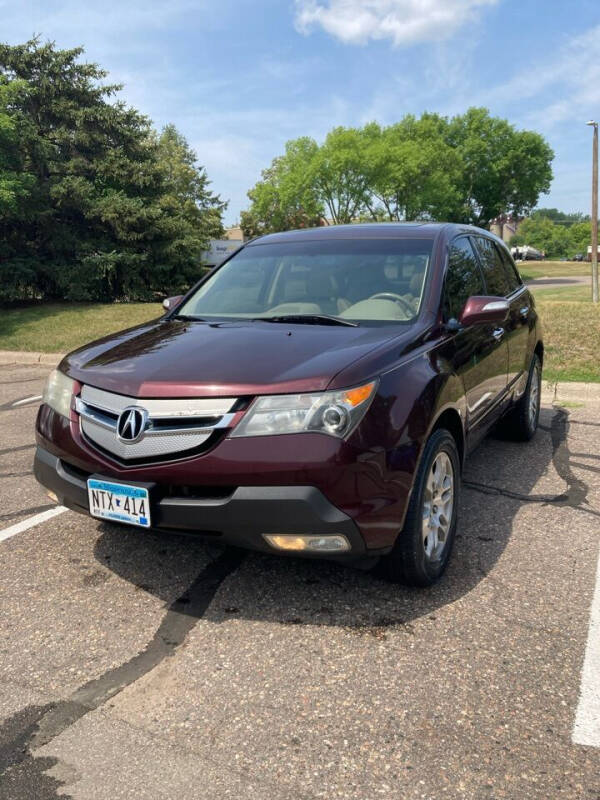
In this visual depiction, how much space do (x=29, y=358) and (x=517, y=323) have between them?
8.89 metres

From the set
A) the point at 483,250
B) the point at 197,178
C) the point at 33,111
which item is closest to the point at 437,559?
the point at 483,250

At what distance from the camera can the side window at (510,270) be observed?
5.32 m

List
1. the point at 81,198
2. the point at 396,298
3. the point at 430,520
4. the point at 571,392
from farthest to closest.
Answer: the point at 81,198 → the point at 571,392 → the point at 396,298 → the point at 430,520

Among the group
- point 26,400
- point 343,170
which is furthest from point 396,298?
point 343,170

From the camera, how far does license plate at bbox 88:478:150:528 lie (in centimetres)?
267

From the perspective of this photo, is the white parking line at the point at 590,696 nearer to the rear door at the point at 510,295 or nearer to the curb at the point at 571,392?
the rear door at the point at 510,295

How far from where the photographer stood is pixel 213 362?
2.84 m

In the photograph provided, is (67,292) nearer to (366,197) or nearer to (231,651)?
(231,651)

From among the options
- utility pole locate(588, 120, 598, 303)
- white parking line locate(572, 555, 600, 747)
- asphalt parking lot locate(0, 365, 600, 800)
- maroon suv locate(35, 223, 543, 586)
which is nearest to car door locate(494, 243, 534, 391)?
maroon suv locate(35, 223, 543, 586)

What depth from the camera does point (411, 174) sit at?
49.0 m

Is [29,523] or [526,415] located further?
[526,415]

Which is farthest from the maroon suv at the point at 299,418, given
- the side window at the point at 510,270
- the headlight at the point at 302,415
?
the side window at the point at 510,270

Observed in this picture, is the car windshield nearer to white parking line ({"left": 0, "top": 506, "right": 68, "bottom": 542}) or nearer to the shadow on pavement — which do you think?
the shadow on pavement

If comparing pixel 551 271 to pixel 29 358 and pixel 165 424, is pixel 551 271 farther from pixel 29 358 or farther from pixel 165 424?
pixel 165 424
